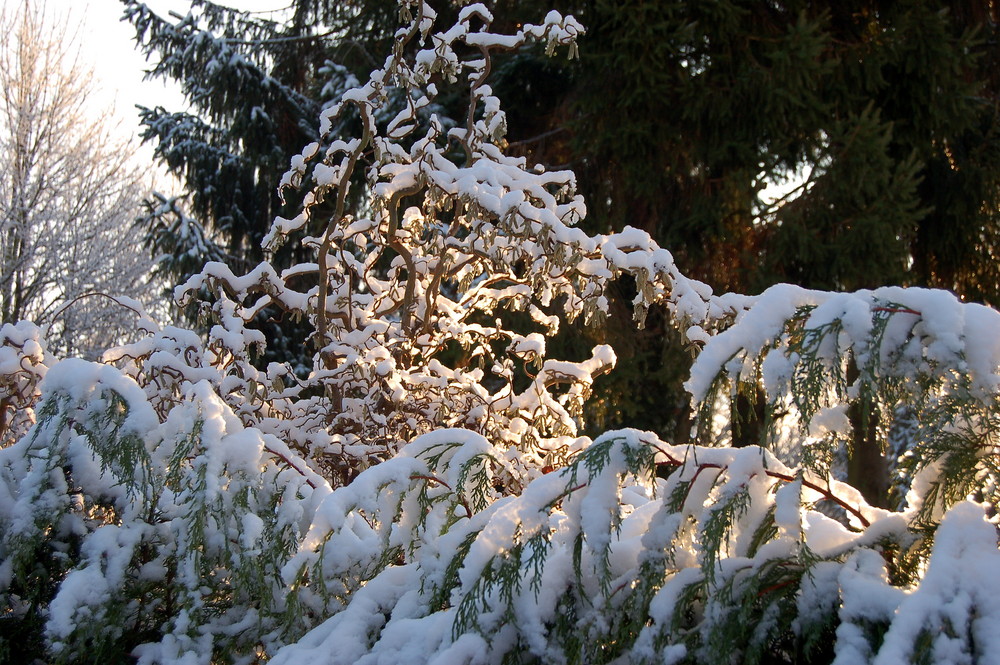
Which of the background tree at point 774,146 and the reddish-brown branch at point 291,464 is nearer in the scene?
the reddish-brown branch at point 291,464

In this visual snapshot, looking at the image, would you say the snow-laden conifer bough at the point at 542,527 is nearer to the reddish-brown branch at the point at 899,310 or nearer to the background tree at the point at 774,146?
the reddish-brown branch at the point at 899,310

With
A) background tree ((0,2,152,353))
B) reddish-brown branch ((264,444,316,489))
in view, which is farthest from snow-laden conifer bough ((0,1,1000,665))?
background tree ((0,2,152,353))

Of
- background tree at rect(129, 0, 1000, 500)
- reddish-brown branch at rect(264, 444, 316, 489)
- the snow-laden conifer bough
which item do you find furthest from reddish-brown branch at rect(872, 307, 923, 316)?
background tree at rect(129, 0, 1000, 500)

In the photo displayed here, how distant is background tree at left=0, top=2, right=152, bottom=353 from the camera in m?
9.62

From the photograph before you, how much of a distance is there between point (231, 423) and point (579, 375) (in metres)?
1.50

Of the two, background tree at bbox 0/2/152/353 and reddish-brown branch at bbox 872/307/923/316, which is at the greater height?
background tree at bbox 0/2/152/353

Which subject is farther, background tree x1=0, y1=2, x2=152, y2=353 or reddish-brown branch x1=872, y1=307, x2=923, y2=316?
background tree x1=0, y1=2, x2=152, y2=353

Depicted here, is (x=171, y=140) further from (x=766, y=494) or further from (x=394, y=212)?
(x=766, y=494)

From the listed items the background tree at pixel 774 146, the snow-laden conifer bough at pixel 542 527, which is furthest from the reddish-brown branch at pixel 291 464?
the background tree at pixel 774 146

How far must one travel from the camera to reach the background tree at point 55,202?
31.6ft

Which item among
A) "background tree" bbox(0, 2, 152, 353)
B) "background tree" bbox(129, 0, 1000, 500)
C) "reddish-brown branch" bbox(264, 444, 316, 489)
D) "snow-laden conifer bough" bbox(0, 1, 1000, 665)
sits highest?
"background tree" bbox(0, 2, 152, 353)

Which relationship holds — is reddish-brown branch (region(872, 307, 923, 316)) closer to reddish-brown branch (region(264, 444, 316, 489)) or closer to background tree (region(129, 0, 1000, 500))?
reddish-brown branch (region(264, 444, 316, 489))

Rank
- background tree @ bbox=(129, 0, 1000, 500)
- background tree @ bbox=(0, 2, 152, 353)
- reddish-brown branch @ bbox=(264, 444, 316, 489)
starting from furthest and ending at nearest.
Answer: background tree @ bbox=(0, 2, 152, 353) < background tree @ bbox=(129, 0, 1000, 500) < reddish-brown branch @ bbox=(264, 444, 316, 489)

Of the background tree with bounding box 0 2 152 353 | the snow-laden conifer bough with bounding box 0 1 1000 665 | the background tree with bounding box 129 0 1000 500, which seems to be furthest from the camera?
the background tree with bounding box 0 2 152 353
